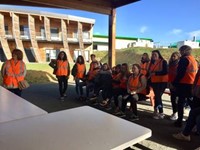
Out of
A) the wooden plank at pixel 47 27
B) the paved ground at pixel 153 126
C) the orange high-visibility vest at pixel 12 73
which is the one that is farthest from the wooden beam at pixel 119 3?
the wooden plank at pixel 47 27

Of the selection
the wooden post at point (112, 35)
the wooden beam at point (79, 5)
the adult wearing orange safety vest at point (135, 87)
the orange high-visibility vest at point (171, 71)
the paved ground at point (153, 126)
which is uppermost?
the wooden beam at point (79, 5)

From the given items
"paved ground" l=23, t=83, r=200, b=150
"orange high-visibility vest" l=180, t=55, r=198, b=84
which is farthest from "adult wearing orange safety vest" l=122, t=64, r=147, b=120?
"orange high-visibility vest" l=180, t=55, r=198, b=84

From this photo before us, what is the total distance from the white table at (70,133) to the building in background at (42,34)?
52.2ft

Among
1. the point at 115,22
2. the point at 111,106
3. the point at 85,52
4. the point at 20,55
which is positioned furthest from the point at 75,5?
the point at 85,52

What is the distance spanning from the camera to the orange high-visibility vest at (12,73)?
4.19 m

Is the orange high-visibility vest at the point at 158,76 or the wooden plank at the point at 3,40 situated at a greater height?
the wooden plank at the point at 3,40

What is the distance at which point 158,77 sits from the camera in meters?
4.38

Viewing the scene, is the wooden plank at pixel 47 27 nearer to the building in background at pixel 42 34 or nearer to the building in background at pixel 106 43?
the building in background at pixel 42 34

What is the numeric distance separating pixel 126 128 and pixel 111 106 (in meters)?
4.07

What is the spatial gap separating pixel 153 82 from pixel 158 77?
6.5 inches

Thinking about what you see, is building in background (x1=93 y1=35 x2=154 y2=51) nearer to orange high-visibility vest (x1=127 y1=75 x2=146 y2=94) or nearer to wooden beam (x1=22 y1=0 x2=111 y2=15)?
wooden beam (x1=22 y1=0 x2=111 y2=15)

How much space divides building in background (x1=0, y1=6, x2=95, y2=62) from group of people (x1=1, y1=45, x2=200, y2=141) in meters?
12.8

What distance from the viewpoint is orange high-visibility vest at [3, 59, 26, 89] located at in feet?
13.7

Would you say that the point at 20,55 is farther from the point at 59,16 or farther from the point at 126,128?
the point at 59,16
